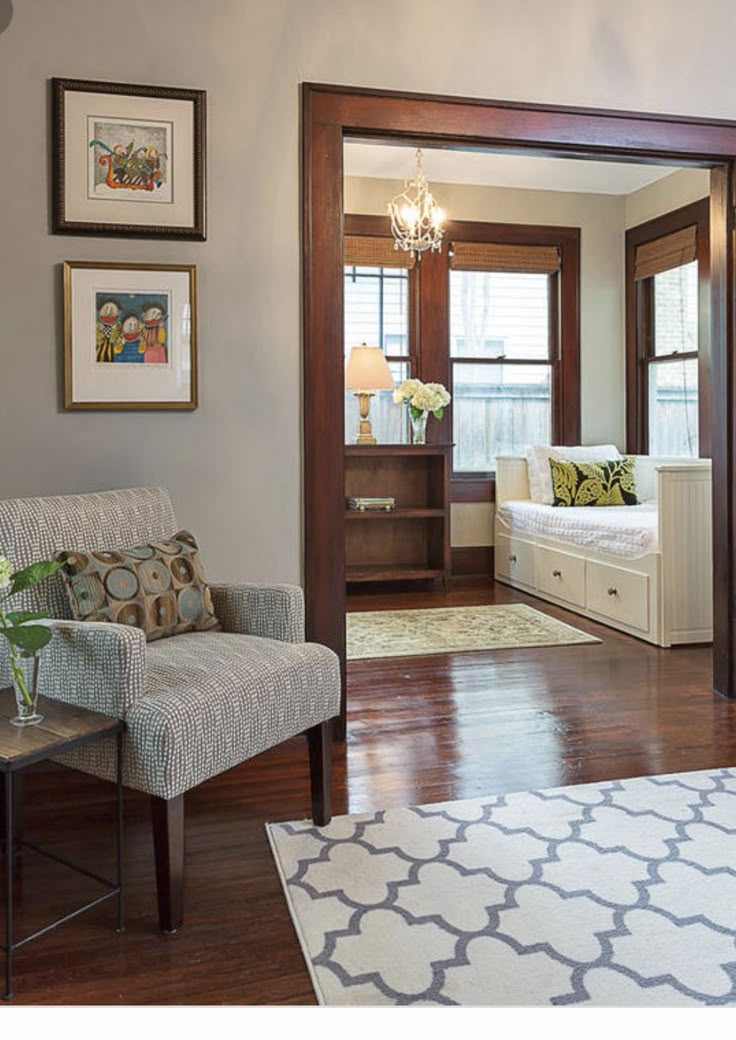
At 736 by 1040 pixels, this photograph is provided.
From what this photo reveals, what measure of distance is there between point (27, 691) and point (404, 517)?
455 centimetres

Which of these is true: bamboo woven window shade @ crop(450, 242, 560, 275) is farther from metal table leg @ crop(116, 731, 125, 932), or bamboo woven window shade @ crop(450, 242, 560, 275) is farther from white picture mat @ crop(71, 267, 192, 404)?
metal table leg @ crop(116, 731, 125, 932)

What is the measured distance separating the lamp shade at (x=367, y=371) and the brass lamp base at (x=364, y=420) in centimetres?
21

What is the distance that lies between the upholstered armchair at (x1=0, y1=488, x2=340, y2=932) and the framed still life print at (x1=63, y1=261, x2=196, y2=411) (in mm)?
394

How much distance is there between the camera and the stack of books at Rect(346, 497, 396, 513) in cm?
610

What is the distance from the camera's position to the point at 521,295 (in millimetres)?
6770

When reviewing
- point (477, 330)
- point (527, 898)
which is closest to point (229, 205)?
point (527, 898)

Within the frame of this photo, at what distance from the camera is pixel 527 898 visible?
1944mm

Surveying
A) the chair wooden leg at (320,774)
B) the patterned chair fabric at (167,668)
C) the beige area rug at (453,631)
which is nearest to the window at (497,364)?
the beige area rug at (453,631)

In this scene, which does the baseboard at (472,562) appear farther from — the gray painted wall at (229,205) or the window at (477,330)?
the gray painted wall at (229,205)

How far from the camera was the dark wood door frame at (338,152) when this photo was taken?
304 cm

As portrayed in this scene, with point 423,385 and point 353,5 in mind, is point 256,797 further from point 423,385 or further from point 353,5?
point 423,385

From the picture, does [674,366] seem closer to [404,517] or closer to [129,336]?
[404,517]

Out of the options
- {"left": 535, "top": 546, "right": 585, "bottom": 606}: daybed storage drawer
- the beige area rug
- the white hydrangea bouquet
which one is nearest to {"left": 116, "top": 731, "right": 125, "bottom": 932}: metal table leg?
the beige area rug

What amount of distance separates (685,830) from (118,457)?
2.03 metres
